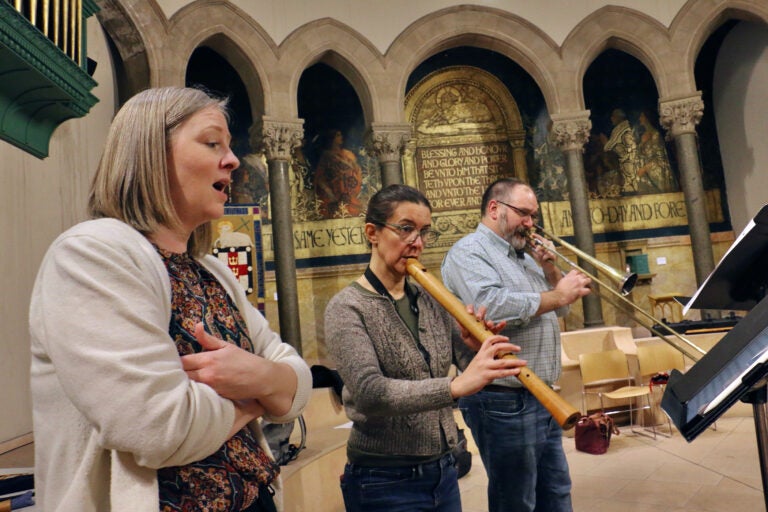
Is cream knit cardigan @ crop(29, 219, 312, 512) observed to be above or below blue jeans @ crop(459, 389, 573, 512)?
above

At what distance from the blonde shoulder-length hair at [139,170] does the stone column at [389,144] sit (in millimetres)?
8639

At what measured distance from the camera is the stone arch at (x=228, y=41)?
27.8 ft

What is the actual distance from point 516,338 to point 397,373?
3.22 feet

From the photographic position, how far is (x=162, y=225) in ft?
4.06

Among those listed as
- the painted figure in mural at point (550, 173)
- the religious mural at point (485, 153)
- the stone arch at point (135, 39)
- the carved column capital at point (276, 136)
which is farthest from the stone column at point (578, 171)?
the stone arch at point (135, 39)

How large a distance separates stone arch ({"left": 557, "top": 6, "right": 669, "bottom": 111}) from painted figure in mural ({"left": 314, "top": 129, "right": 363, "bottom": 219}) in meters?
4.18

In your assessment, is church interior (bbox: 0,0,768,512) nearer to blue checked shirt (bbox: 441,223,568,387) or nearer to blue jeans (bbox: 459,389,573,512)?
blue jeans (bbox: 459,389,573,512)

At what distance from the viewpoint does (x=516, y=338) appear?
2682 mm

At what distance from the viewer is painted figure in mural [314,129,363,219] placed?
1128cm

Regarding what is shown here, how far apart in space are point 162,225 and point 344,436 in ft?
13.7

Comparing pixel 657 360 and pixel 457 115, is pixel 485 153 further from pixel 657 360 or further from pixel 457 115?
pixel 657 360

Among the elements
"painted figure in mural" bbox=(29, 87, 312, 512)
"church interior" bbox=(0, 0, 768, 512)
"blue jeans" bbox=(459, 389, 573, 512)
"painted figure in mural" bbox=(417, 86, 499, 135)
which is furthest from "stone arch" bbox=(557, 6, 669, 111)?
"painted figure in mural" bbox=(29, 87, 312, 512)

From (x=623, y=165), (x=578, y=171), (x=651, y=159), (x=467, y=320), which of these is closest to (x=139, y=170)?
(x=467, y=320)

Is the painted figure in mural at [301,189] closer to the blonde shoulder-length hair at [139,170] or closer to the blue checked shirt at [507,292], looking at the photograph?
the blue checked shirt at [507,292]
